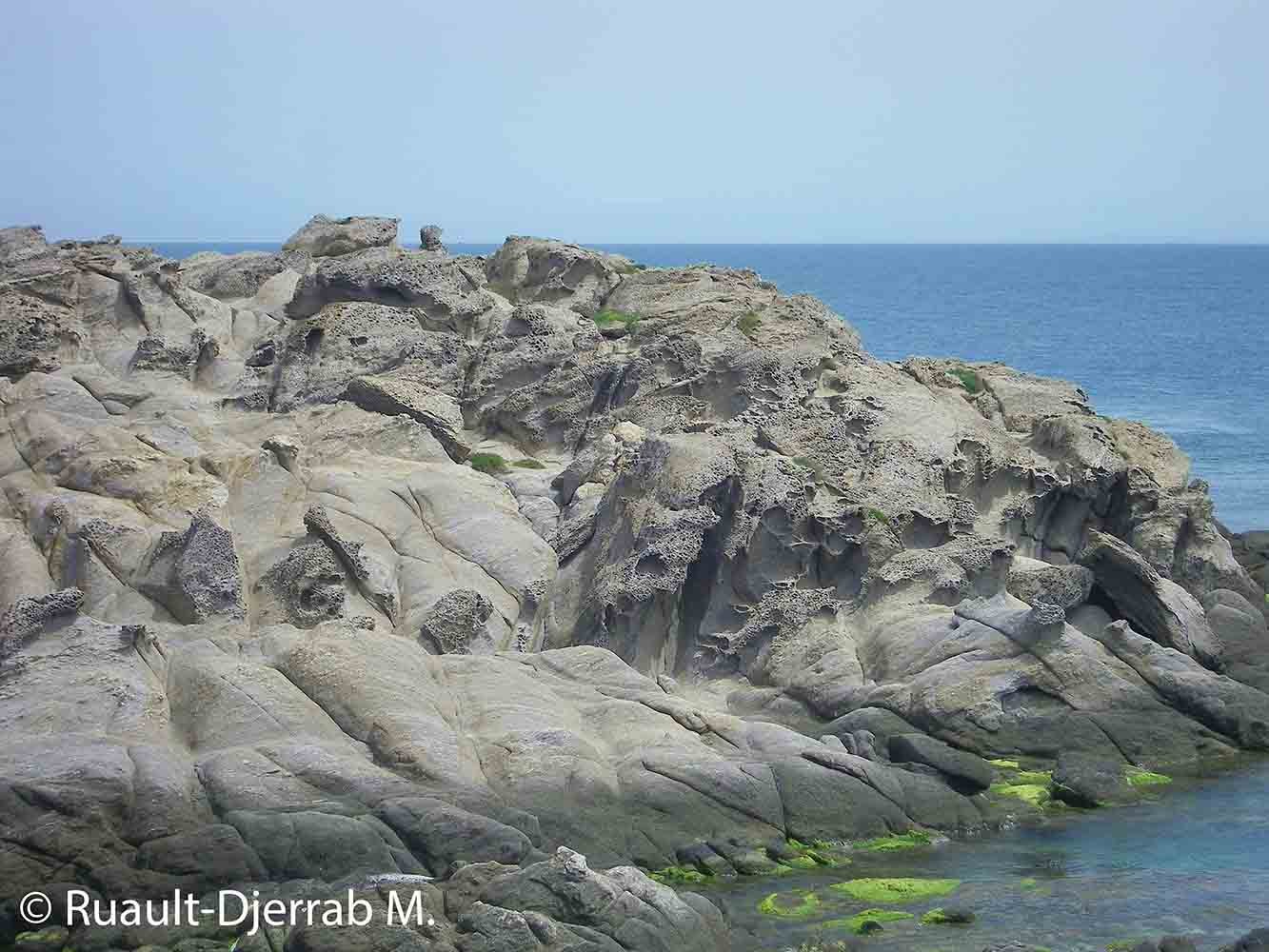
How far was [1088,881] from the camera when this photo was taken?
33.7 meters

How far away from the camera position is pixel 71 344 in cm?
5162

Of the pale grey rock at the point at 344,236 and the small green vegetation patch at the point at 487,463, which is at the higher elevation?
the pale grey rock at the point at 344,236

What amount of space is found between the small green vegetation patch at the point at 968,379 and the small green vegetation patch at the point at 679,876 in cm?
2497

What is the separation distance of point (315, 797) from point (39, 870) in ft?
15.7

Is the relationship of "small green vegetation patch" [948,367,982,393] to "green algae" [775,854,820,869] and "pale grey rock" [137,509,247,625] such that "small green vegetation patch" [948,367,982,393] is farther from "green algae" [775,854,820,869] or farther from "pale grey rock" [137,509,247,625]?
"pale grey rock" [137,509,247,625]

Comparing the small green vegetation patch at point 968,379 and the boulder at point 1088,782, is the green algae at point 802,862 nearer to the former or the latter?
the boulder at point 1088,782

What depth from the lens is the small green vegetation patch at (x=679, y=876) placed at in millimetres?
33406

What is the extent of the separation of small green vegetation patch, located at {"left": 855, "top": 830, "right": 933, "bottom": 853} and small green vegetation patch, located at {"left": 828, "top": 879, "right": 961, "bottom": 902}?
172 cm

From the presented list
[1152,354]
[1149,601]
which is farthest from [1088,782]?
[1152,354]

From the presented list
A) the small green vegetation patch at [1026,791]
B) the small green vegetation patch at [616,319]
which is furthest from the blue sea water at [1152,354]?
the small green vegetation patch at [1026,791]

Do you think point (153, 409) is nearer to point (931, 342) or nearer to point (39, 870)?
point (39, 870)

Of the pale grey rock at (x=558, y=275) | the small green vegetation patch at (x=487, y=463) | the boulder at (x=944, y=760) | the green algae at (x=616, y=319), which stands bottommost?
the boulder at (x=944, y=760)

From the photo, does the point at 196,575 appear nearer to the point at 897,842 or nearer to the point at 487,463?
the point at 487,463

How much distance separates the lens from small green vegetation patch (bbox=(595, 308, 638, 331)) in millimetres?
55500
